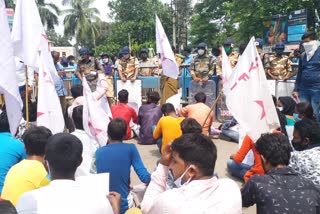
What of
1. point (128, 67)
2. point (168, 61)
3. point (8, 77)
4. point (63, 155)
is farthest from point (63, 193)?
point (128, 67)

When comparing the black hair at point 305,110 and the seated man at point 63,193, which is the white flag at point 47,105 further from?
the black hair at point 305,110

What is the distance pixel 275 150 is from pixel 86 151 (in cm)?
207

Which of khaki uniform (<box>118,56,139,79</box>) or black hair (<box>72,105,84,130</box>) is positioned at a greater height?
khaki uniform (<box>118,56,139,79</box>)

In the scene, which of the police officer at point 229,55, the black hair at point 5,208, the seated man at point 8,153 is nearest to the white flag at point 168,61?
the police officer at point 229,55

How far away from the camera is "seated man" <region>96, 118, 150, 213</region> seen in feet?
12.1

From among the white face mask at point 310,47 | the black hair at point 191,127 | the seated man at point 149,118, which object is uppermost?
the white face mask at point 310,47

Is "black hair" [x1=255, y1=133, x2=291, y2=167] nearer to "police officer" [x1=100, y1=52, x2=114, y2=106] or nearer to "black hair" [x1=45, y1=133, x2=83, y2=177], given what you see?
"black hair" [x1=45, y1=133, x2=83, y2=177]

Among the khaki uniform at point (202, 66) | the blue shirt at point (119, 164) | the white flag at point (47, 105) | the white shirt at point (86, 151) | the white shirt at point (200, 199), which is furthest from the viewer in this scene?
the khaki uniform at point (202, 66)

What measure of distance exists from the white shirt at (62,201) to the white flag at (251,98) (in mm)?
2251

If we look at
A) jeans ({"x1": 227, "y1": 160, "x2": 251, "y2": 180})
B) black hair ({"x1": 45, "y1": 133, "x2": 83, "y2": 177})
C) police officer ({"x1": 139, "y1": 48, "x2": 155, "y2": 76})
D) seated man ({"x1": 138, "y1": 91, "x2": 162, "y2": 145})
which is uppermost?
police officer ({"x1": 139, "y1": 48, "x2": 155, "y2": 76})

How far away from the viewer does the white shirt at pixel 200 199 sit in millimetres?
2053

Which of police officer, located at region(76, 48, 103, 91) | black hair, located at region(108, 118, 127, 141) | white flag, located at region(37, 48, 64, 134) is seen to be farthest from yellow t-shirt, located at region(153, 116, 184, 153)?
police officer, located at region(76, 48, 103, 91)

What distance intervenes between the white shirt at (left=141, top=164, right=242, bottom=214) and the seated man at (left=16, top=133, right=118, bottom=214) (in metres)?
0.32

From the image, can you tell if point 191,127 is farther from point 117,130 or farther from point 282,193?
point 282,193
